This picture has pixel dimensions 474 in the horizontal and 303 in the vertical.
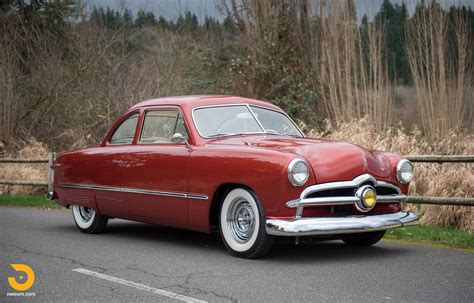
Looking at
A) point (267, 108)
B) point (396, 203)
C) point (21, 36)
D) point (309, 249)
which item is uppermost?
point (21, 36)

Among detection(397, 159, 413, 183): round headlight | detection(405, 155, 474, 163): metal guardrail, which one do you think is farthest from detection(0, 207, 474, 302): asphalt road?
detection(405, 155, 474, 163): metal guardrail

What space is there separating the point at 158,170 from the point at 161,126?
71 centimetres

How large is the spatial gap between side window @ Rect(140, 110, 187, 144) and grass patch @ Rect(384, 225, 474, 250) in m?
2.83

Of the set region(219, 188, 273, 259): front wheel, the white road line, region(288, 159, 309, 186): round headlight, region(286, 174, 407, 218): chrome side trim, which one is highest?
region(288, 159, 309, 186): round headlight

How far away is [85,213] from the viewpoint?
30.9 feet

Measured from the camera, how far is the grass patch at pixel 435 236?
7.95 metres

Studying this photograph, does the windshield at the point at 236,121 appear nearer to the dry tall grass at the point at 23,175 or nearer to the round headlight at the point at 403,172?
the round headlight at the point at 403,172

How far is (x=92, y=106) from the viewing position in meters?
17.9

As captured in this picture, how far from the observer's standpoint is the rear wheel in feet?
25.3

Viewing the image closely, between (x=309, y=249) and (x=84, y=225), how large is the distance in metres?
3.19

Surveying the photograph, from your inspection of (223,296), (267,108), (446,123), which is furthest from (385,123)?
(223,296)

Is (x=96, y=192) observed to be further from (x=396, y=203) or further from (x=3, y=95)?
(x=3, y=95)

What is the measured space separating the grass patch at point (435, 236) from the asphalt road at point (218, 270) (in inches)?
16.9

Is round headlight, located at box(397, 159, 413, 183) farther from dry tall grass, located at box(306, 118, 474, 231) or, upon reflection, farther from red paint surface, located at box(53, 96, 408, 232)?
dry tall grass, located at box(306, 118, 474, 231)
